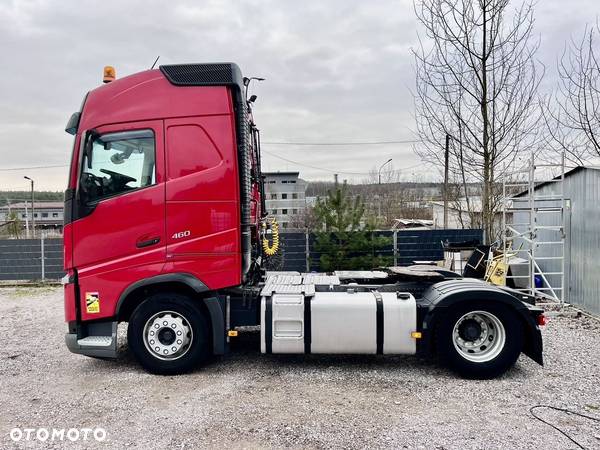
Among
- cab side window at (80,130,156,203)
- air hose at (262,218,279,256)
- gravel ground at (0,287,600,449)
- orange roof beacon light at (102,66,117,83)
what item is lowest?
gravel ground at (0,287,600,449)

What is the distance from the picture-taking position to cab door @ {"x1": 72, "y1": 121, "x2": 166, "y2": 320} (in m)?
4.75

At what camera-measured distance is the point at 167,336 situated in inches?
195

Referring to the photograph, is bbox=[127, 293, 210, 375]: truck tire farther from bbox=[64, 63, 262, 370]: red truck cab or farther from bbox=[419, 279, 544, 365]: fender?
bbox=[419, 279, 544, 365]: fender

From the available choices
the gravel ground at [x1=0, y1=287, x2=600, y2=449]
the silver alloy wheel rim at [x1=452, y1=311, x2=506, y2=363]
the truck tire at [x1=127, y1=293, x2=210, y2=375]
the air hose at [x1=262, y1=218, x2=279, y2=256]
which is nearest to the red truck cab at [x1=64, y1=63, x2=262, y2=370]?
the truck tire at [x1=127, y1=293, x2=210, y2=375]

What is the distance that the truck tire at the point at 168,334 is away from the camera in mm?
4918

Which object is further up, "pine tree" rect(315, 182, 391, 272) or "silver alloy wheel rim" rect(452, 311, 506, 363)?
"pine tree" rect(315, 182, 391, 272)

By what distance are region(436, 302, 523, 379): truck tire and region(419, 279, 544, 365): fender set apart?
0.27 ft

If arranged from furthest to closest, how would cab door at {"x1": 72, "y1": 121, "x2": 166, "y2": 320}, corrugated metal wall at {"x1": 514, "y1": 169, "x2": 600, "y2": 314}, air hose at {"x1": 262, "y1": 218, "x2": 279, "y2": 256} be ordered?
corrugated metal wall at {"x1": 514, "y1": 169, "x2": 600, "y2": 314} < air hose at {"x1": 262, "y1": 218, "x2": 279, "y2": 256} < cab door at {"x1": 72, "y1": 121, "x2": 166, "y2": 320}

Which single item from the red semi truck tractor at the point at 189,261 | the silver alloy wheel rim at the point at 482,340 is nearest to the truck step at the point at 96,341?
the red semi truck tractor at the point at 189,261

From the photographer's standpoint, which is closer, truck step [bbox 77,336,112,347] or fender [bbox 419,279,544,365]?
fender [bbox 419,279,544,365]

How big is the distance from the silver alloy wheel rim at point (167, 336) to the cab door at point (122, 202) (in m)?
0.54

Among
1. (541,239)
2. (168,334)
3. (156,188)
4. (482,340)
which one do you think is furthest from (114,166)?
(541,239)

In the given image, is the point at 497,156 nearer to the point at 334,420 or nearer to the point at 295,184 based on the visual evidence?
the point at 334,420

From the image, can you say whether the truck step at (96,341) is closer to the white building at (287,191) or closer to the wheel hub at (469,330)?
the wheel hub at (469,330)
